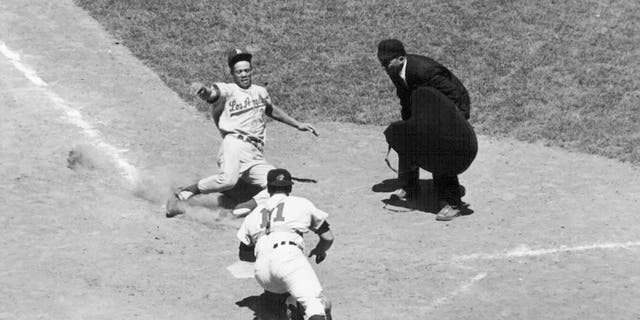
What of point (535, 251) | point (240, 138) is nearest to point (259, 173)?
point (240, 138)

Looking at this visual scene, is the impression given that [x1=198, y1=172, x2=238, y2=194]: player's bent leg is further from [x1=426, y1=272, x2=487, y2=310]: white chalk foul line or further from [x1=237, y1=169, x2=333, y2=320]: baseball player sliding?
[x1=426, y1=272, x2=487, y2=310]: white chalk foul line

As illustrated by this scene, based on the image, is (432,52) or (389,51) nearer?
(389,51)

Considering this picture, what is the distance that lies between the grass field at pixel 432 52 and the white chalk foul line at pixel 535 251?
10.0ft

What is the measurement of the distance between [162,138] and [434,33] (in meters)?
5.51

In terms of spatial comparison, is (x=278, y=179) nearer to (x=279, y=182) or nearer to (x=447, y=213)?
(x=279, y=182)

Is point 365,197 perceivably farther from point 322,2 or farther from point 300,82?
point 322,2

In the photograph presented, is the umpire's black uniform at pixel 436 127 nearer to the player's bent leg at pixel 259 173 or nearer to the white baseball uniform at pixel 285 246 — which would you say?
the player's bent leg at pixel 259 173

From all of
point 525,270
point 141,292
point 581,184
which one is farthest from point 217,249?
point 581,184

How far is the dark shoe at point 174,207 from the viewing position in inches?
487

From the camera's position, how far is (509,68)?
1750cm

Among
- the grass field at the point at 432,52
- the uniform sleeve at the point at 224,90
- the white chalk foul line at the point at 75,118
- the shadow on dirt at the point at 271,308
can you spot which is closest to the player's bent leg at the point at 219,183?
the uniform sleeve at the point at 224,90

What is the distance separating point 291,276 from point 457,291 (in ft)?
6.66

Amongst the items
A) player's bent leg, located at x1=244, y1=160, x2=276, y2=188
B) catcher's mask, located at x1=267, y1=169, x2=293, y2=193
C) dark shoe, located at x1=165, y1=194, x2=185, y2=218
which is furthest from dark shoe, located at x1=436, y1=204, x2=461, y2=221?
catcher's mask, located at x1=267, y1=169, x2=293, y2=193

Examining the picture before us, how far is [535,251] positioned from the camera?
38.5 ft
